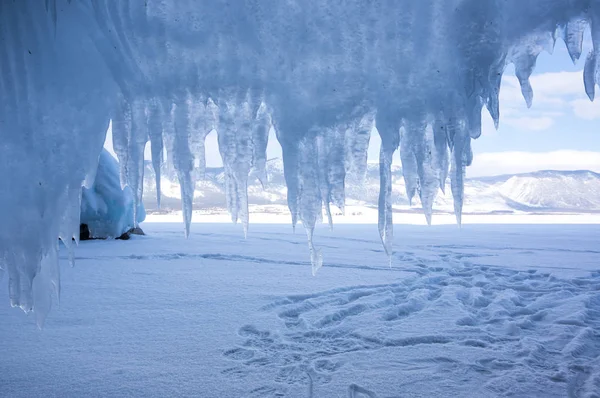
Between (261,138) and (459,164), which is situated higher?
(261,138)

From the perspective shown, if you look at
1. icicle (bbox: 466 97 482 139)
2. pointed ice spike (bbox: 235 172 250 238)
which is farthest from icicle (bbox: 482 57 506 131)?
pointed ice spike (bbox: 235 172 250 238)

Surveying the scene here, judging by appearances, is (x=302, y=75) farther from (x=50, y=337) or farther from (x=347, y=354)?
(x=50, y=337)

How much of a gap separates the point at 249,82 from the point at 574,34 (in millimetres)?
1201

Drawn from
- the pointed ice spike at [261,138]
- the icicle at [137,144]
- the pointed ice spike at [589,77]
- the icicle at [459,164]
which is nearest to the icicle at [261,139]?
the pointed ice spike at [261,138]

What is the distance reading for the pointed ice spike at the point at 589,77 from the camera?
1529 mm

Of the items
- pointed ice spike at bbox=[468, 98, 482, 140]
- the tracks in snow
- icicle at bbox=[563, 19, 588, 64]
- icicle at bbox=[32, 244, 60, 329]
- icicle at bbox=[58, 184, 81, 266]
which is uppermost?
icicle at bbox=[563, 19, 588, 64]

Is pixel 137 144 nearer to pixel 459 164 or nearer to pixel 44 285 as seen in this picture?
pixel 44 285

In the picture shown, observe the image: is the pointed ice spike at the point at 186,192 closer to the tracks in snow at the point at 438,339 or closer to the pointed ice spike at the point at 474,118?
the tracks in snow at the point at 438,339

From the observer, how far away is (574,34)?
1.42m

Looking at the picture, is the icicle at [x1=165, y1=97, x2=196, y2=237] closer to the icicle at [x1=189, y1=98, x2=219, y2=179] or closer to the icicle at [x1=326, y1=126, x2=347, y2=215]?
the icicle at [x1=189, y1=98, x2=219, y2=179]

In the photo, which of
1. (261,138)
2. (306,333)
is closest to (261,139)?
(261,138)

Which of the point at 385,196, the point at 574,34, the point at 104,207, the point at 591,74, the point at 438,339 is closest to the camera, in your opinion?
the point at 574,34

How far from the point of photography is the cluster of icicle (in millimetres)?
1413

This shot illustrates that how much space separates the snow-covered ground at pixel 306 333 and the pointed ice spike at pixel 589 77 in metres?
1.53
